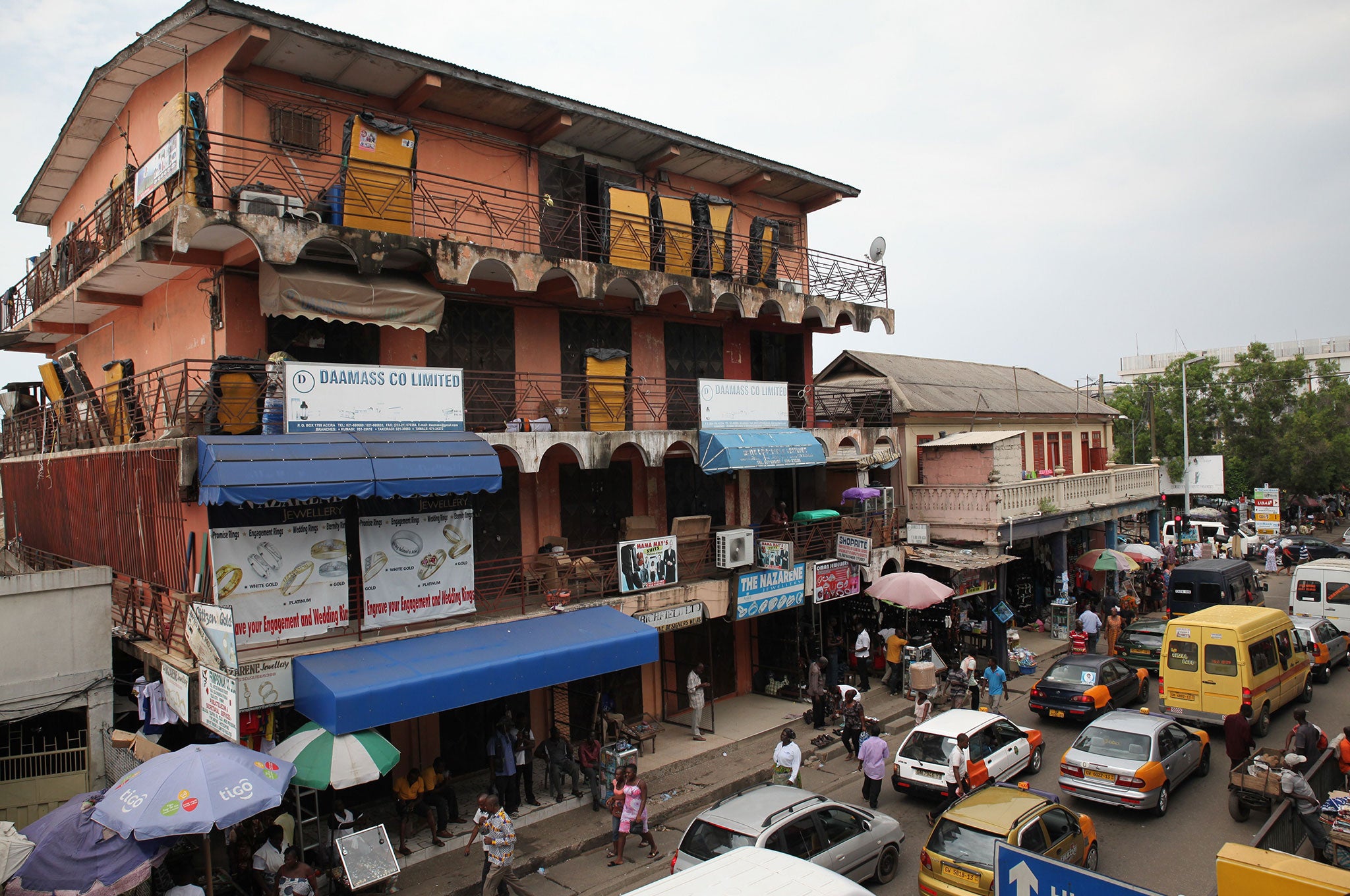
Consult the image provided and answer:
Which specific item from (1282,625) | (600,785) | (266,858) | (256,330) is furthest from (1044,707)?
(256,330)

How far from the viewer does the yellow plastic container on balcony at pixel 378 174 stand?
1326cm

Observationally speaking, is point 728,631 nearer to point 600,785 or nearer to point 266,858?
point 600,785

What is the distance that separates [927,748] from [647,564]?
6.26m

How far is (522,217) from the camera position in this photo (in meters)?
16.4

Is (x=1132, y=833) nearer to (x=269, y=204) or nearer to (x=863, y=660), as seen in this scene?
(x=863, y=660)

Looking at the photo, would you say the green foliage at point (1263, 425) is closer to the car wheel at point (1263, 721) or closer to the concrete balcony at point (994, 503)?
the concrete balcony at point (994, 503)

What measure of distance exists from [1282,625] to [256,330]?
21.3 metres

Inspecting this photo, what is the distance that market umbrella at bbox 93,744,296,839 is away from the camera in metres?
9.15

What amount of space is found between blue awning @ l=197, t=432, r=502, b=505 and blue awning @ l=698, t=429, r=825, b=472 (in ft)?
18.2

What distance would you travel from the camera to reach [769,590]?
61.1ft

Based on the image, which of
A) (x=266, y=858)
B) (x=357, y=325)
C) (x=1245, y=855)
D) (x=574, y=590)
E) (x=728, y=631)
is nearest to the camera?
(x=1245, y=855)

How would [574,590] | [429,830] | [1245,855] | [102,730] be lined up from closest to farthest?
[1245,855] < [102,730] < [429,830] < [574,590]

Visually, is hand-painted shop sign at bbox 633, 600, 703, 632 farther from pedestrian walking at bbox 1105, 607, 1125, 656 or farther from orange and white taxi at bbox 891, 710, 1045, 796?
pedestrian walking at bbox 1105, 607, 1125, 656

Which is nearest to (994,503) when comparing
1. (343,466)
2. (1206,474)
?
(343,466)
